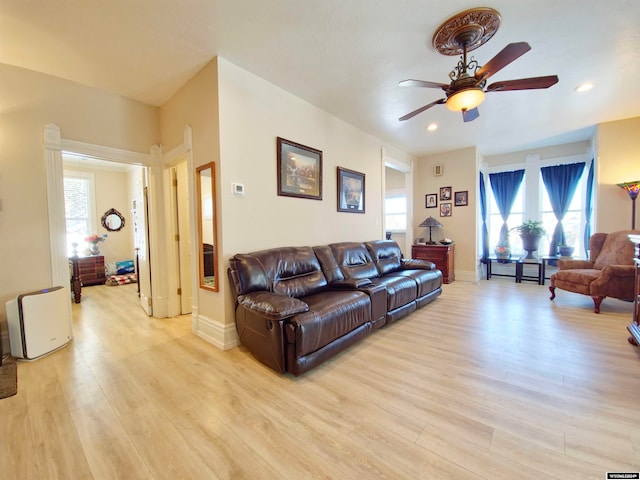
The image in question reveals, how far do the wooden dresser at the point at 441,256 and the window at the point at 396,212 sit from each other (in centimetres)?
158

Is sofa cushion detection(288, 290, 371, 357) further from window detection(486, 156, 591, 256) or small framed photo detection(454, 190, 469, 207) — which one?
window detection(486, 156, 591, 256)

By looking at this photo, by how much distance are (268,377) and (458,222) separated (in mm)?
5233

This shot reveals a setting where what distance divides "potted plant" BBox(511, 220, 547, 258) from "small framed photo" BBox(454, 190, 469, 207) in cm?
124

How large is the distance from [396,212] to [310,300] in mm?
5437

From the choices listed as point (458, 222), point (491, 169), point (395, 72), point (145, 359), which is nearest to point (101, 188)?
point (145, 359)

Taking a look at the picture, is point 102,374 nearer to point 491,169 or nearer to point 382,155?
point 382,155

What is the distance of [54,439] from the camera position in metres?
1.48

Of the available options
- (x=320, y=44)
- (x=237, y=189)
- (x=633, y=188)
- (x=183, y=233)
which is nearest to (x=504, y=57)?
(x=320, y=44)

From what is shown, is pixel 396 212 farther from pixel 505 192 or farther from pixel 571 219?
pixel 571 219

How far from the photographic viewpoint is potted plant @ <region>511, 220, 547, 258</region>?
534 cm

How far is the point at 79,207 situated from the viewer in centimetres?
622

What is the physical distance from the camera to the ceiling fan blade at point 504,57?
175cm

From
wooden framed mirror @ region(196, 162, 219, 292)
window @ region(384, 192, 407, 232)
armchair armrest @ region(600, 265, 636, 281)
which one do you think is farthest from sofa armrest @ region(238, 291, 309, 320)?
window @ region(384, 192, 407, 232)

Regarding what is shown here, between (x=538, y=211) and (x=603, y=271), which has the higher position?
(x=538, y=211)
